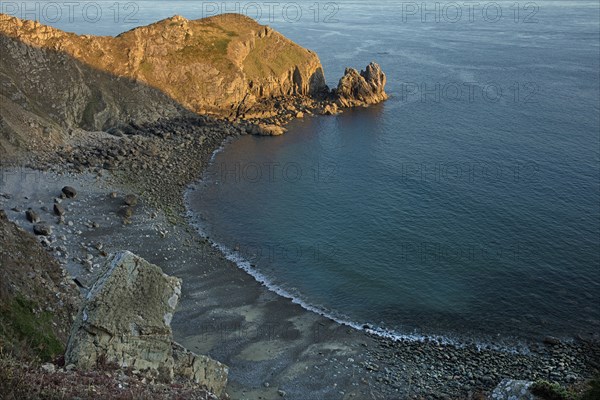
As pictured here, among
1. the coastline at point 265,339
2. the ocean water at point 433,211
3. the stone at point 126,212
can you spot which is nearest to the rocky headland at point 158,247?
the coastline at point 265,339

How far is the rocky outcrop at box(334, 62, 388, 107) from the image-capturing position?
4754 inches

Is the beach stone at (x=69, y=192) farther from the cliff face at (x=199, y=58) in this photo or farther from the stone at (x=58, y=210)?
the cliff face at (x=199, y=58)

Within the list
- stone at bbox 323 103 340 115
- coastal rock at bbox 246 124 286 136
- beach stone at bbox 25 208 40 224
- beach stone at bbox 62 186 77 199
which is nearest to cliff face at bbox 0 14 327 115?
coastal rock at bbox 246 124 286 136

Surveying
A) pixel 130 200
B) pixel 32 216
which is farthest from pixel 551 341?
pixel 32 216

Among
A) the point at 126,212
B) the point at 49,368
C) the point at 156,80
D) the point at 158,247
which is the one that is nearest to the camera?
the point at 49,368

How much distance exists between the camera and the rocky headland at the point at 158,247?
905 inches

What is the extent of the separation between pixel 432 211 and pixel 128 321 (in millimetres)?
54724

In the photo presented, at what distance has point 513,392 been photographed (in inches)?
1265

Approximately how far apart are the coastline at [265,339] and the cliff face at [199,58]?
120ft

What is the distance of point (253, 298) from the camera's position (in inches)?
2062

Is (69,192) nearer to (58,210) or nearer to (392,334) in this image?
(58,210)

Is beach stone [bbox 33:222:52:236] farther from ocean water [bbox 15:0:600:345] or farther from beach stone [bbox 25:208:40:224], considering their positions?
ocean water [bbox 15:0:600:345]

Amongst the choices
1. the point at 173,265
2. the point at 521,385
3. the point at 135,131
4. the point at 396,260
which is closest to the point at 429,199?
the point at 396,260

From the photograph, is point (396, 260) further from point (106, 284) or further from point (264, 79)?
point (264, 79)
